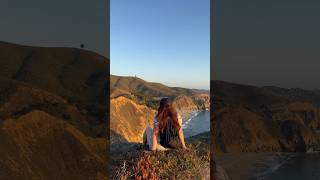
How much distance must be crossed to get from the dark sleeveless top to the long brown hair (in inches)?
3.6

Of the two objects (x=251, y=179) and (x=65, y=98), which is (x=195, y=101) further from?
(x=65, y=98)

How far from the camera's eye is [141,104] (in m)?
15.0

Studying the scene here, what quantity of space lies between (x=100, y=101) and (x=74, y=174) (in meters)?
19.3

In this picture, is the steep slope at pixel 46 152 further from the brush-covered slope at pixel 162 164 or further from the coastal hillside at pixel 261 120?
the brush-covered slope at pixel 162 164

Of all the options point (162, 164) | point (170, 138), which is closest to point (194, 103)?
point (170, 138)

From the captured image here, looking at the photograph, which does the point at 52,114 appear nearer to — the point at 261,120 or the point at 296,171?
the point at 296,171

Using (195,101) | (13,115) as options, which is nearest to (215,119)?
(13,115)

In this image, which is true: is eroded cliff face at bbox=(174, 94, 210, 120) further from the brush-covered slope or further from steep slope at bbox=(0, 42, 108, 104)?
steep slope at bbox=(0, 42, 108, 104)

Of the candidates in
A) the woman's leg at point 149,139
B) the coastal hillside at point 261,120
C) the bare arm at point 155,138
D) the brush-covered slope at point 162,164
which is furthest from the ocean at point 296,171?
the bare arm at point 155,138

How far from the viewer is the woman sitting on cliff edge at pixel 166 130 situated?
25.7ft

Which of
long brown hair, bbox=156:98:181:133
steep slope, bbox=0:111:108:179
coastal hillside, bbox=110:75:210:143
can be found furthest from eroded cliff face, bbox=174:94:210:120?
steep slope, bbox=0:111:108:179

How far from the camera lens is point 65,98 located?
129 feet

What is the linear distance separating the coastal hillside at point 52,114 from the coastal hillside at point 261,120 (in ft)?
35.0

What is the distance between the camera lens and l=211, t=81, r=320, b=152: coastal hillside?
37.2 m
